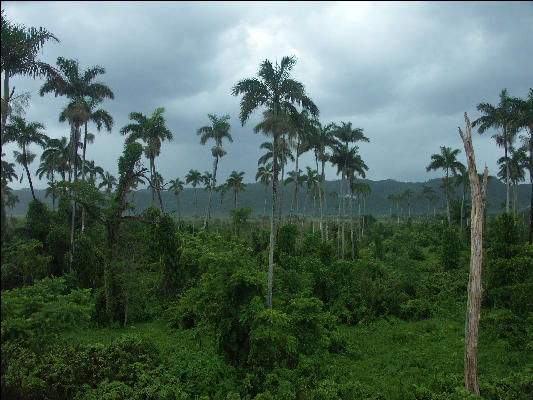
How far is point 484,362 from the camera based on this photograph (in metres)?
13.8

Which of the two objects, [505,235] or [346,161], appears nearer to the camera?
[505,235]

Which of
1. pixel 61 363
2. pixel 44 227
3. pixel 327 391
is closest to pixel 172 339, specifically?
pixel 61 363

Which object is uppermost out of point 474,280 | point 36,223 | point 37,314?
point 36,223

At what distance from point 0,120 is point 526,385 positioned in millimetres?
16434

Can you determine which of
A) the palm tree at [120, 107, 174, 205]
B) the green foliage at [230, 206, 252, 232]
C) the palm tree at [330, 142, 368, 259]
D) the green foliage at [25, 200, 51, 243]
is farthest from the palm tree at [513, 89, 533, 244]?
the green foliage at [25, 200, 51, 243]

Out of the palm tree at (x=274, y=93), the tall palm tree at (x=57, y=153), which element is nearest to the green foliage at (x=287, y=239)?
the palm tree at (x=274, y=93)

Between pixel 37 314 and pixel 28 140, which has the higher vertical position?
pixel 28 140

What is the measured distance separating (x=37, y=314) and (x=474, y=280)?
12182mm

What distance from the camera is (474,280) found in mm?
10695

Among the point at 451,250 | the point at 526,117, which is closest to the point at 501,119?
the point at 526,117

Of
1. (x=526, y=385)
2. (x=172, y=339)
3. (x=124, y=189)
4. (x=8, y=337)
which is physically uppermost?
(x=124, y=189)

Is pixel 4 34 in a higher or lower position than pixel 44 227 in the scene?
higher

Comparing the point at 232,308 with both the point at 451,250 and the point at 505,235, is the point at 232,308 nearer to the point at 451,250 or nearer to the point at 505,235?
the point at 505,235

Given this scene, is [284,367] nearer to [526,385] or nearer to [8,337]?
[526,385]
